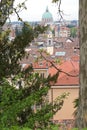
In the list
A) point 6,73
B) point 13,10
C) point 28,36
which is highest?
point 13,10

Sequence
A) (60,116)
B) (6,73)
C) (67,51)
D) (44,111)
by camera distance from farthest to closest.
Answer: (67,51), (60,116), (6,73), (44,111)

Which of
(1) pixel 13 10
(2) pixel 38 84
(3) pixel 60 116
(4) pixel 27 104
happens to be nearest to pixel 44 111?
(4) pixel 27 104

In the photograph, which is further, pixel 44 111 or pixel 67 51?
pixel 67 51

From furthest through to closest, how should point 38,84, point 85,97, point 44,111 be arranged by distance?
1. point 38,84
2. point 44,111
3. point 85,97

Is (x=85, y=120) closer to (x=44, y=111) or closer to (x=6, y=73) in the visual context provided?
(x=44, y=111)

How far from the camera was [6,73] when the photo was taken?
34.2 feet

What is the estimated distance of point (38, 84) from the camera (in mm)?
9500

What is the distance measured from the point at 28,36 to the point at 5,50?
2.19ft

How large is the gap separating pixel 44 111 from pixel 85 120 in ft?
3.90

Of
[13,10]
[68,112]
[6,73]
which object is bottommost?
[68,112]

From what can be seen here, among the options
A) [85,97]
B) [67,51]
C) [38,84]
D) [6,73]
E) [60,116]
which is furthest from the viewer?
[67,51]

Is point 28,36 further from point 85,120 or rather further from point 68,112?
point 68,112

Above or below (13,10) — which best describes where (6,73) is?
below

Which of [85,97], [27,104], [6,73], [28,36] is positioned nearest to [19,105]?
[27,104]
